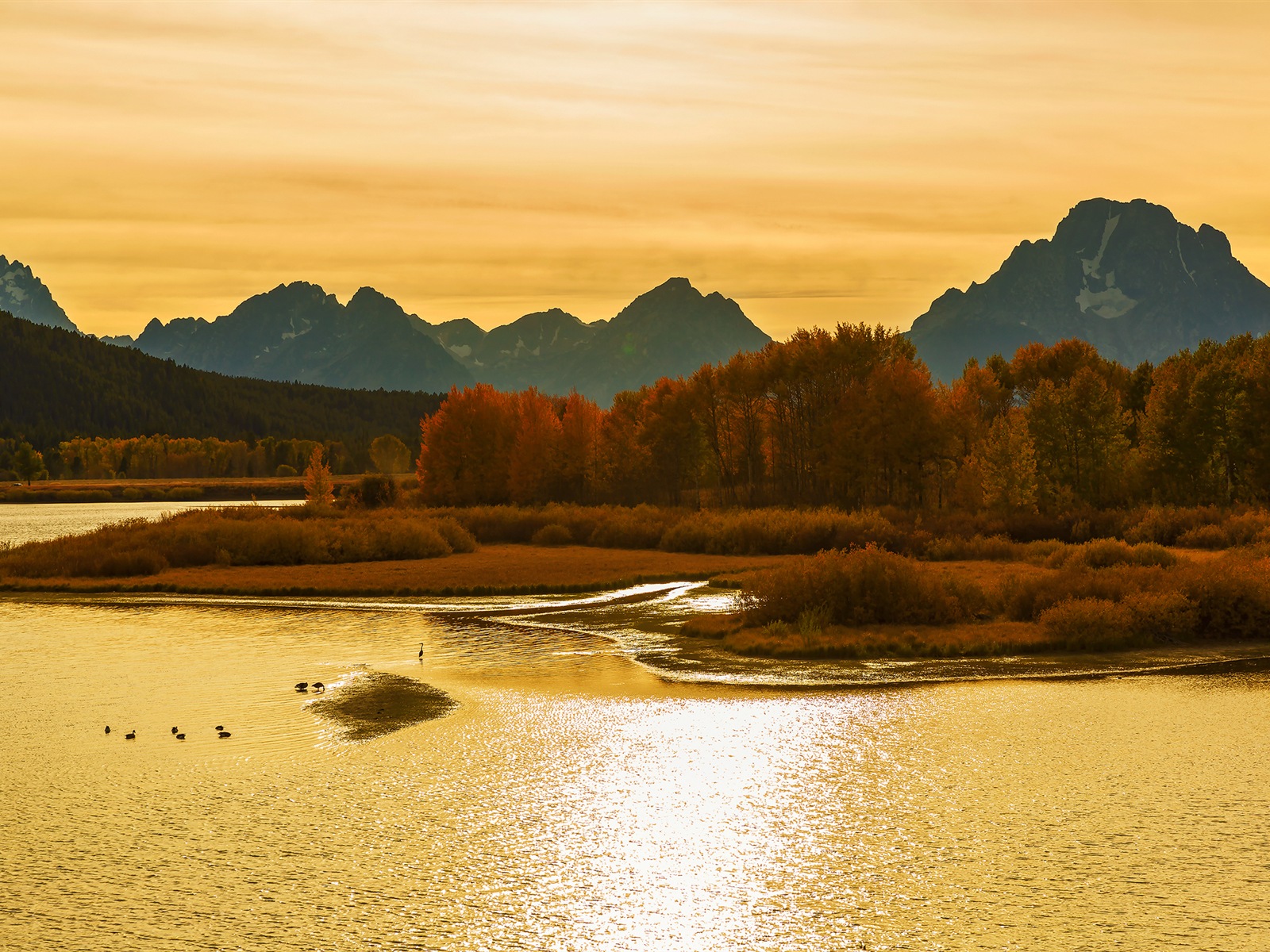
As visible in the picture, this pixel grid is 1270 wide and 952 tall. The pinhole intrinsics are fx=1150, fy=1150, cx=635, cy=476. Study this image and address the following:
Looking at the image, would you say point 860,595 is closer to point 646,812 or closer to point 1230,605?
point 1230,605

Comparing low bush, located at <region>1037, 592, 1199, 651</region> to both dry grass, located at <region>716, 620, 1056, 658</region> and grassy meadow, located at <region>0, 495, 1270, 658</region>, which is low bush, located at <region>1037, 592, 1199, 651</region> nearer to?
grassy meadow, located at <region>0, 495, 1270, 658</region>

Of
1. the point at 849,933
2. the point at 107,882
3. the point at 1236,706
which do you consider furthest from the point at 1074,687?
the point at 107,882

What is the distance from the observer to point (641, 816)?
16.5m

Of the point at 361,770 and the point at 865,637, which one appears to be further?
the point at 865,637

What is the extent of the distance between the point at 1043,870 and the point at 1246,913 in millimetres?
2243

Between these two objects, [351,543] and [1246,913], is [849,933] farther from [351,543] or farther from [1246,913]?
[351,543]

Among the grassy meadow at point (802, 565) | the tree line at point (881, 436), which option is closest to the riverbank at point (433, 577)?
the grassy meadow at point (802, 565)

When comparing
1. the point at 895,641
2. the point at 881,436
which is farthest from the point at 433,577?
the point at 881,436

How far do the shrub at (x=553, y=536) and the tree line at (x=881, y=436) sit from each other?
745 inches

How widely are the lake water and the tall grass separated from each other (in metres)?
29.4

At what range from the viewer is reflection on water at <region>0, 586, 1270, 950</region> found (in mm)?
12633

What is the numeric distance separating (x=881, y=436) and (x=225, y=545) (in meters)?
42.2

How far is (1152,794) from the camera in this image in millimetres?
17094

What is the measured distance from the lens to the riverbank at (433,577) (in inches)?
1927
